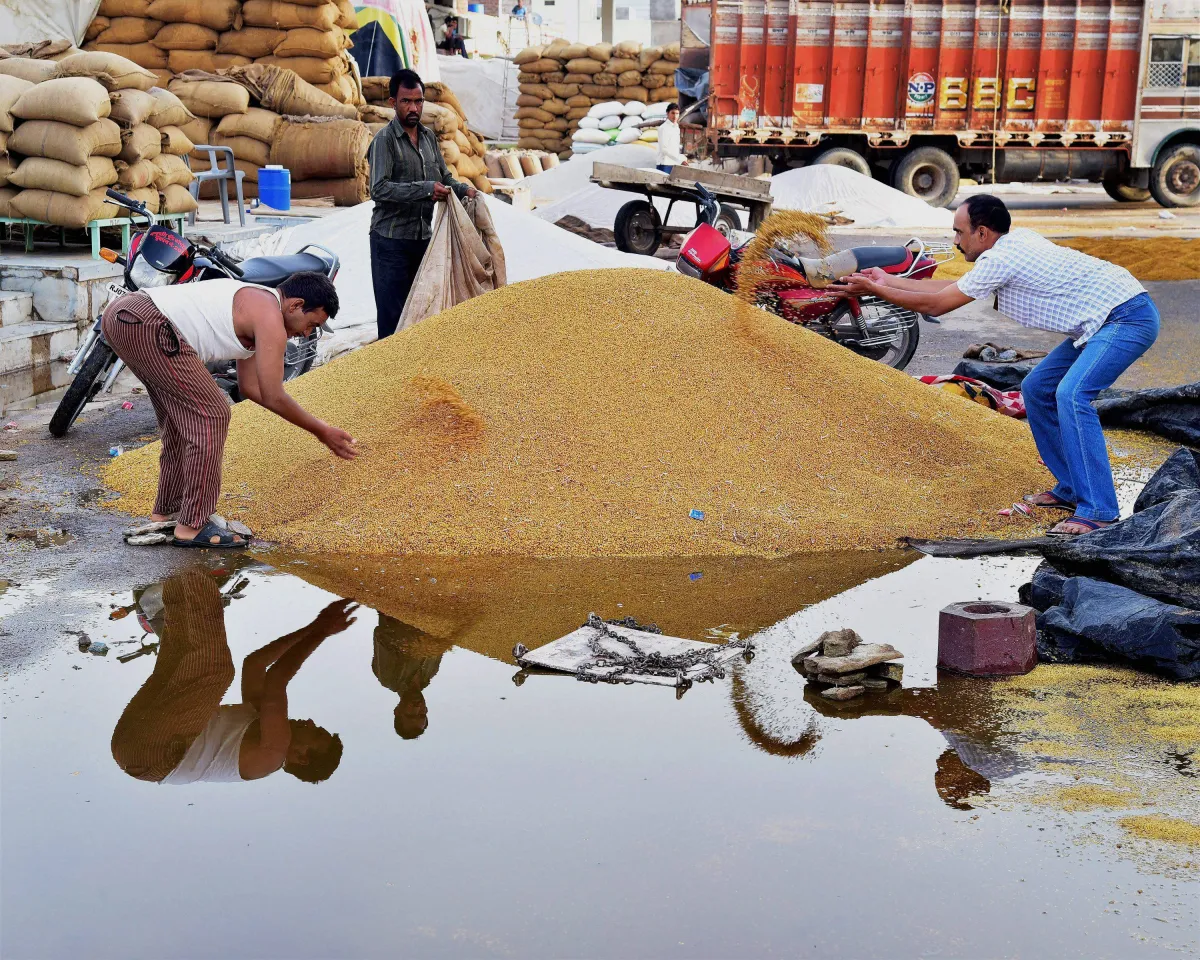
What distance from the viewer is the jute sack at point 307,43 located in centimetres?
1228

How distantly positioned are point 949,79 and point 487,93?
12.4 metres

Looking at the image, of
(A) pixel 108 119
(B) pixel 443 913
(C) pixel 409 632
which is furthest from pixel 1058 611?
(A) pixel 108 119

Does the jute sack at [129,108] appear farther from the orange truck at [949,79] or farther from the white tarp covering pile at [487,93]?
the white tarp covering pile at [487,93]

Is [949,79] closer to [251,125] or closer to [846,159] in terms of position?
[846,159]

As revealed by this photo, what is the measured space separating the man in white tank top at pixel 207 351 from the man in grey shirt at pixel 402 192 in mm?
2021

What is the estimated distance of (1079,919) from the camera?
2324 mm

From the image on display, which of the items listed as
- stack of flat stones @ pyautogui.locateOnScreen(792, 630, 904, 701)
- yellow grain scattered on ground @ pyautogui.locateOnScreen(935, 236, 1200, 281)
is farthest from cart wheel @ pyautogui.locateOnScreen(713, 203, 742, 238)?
stack of flat stones @ pyautogui.locateOnScreen(792, 630, 904, 701)

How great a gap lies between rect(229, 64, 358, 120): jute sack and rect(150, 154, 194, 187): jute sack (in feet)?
10.5

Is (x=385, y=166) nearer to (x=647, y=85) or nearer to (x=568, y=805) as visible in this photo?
(x=568, y=805)

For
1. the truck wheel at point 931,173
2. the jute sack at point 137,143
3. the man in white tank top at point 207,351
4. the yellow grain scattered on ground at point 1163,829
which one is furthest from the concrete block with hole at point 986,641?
the truck wheel at point 931,173

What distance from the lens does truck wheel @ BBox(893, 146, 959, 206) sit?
1717cm

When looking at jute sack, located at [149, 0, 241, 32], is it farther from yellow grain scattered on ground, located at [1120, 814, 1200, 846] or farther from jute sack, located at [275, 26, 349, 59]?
yellow grain scattered on ground, located at [1120, 814, 1200, 846]

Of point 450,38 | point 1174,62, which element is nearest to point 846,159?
point 1174,62

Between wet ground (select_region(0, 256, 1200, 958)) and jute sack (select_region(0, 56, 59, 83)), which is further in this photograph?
jute sack (select_region(0, 56, 59, 83))
